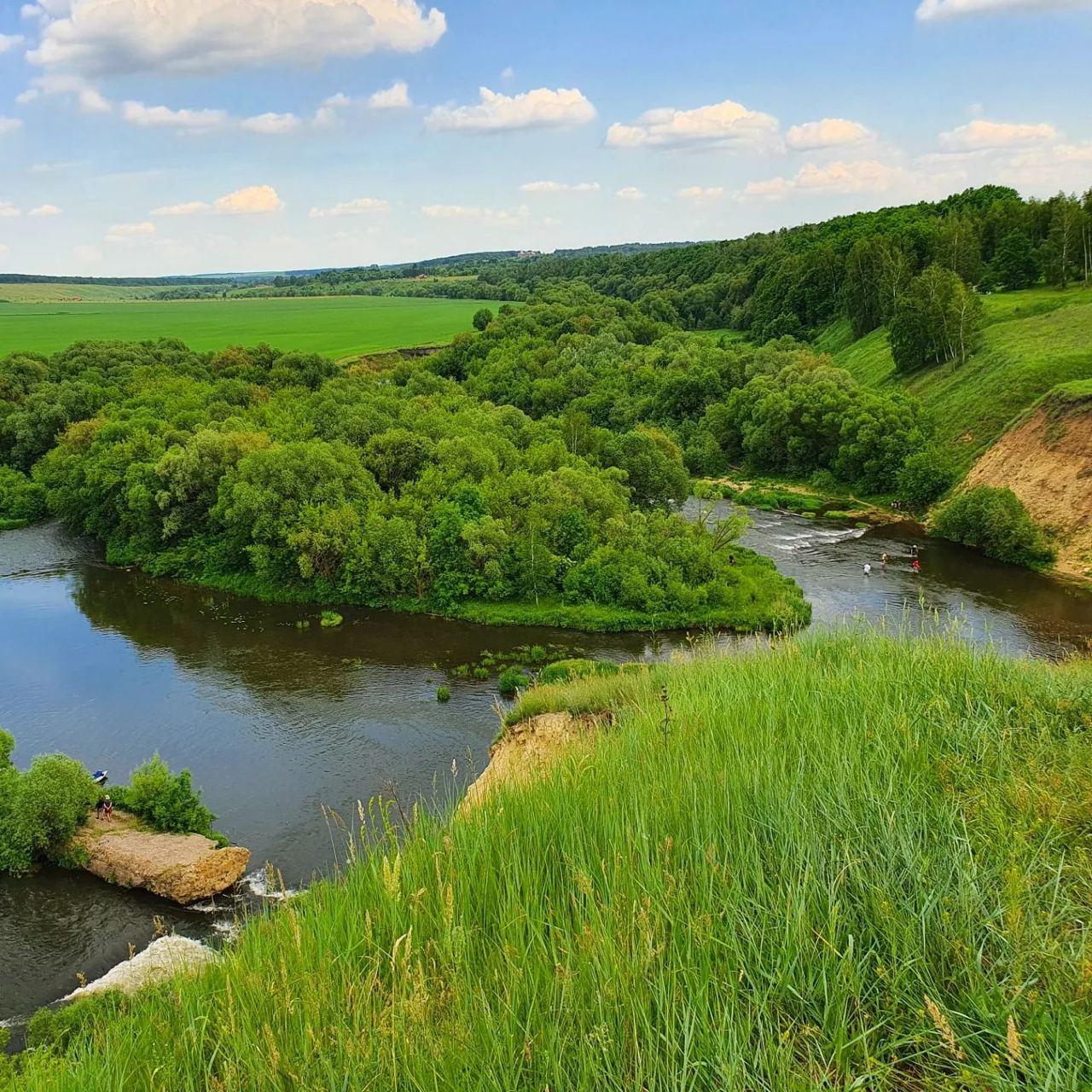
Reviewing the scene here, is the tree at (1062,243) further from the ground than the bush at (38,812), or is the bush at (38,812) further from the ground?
the tree at (1062,243)

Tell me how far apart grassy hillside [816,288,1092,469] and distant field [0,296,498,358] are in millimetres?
73568

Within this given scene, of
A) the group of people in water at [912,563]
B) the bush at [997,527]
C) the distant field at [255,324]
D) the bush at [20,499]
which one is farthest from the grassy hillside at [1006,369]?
the distant field at [255,324]

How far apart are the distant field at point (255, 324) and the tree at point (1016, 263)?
72.1 meters

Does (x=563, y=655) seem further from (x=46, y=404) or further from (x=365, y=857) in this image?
(x=46, y=404)

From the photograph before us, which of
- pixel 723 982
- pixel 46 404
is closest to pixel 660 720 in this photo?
pixel 723 982

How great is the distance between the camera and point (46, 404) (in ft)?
213

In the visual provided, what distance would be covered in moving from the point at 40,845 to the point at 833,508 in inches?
1904

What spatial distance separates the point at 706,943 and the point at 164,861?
2097 centimetres

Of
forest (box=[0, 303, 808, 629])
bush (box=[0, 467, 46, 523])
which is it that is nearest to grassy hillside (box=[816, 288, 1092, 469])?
forest (box=[0, 303, 808, 629])

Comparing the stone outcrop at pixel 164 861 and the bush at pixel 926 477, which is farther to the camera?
the bush at pixel 926 477

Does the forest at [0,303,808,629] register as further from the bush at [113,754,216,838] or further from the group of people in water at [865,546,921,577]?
the bush at [113,754,216,838]

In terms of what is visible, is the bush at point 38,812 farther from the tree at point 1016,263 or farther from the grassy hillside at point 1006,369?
the tree at point 1016,263

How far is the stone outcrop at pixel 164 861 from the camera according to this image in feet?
66.6

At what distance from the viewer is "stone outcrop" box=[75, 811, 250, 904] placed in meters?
20.3
